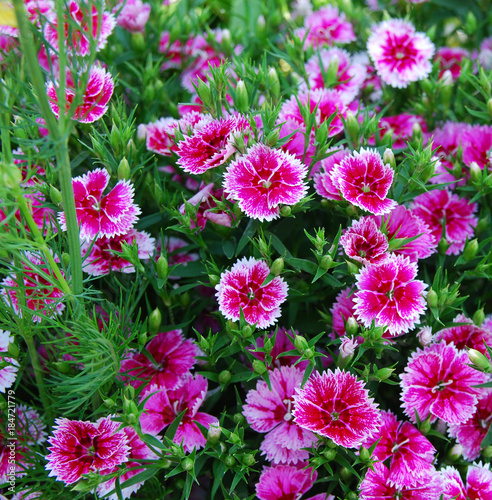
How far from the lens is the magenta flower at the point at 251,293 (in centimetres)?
112

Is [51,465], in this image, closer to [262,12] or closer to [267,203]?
[267,203]

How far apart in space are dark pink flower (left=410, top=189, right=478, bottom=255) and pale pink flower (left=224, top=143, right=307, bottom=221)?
39cm

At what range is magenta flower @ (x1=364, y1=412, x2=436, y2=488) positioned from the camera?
3.72ft

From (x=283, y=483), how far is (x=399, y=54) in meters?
1.14

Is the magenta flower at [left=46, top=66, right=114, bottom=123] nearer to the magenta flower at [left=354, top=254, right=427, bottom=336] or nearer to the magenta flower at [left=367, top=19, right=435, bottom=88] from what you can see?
the magenta flower at [left=354, top=254, right=427, bottom=336]

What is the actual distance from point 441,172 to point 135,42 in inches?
35.2

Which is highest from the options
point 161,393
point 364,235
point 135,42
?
point 135,42

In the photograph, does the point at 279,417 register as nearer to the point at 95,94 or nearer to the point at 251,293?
the point at 251,293

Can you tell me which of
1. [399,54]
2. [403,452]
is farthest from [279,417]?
[399,54]

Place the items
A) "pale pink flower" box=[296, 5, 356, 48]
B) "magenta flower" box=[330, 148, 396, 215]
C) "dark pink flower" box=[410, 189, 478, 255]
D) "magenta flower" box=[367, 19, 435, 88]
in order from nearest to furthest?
"magenta flower" box=[330, 148, 396, 215]
"dark pink flower" box=[410, 189, 478, 255]
"magenta flower" box=[367, 19, 435, 88]
"pale pink flower" box=[296, 5, 356, 48]

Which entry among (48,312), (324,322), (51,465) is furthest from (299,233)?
(51,465)

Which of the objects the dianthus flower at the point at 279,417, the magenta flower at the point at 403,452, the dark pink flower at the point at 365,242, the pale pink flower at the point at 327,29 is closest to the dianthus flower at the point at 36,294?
the dianthus flower at the point at 279,417

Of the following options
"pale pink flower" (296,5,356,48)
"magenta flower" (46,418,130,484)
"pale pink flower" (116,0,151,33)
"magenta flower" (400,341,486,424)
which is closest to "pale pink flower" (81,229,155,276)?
"magenta flower" (46,418,130,484)

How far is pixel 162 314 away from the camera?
4.40ft
